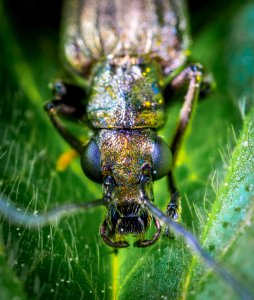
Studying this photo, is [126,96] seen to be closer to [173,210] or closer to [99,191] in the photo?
[99,191]

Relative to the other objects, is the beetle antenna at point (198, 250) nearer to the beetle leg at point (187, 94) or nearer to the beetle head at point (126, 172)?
the beetle head at point (126, 172)

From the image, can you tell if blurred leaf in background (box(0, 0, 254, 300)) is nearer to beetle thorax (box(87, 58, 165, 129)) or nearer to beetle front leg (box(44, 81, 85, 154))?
beetle front leg (box(44, 81, 85, 154))

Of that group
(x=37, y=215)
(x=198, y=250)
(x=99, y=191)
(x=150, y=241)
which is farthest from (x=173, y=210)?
(x=37, y=215)

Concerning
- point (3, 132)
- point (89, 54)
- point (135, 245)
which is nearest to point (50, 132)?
point (3, 132)

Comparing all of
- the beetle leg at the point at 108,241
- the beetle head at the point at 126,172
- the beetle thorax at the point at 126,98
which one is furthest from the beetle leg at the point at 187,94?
the beetle leg at the point at 108,241

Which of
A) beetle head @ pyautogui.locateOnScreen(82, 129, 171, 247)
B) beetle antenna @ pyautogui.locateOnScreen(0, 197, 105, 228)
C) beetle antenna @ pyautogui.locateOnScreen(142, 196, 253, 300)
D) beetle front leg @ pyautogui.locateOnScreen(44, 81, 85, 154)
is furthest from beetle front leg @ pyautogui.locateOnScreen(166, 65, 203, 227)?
beetle front leg @ pyautogui.locateOnScreen(44, 81, 85, 154)
